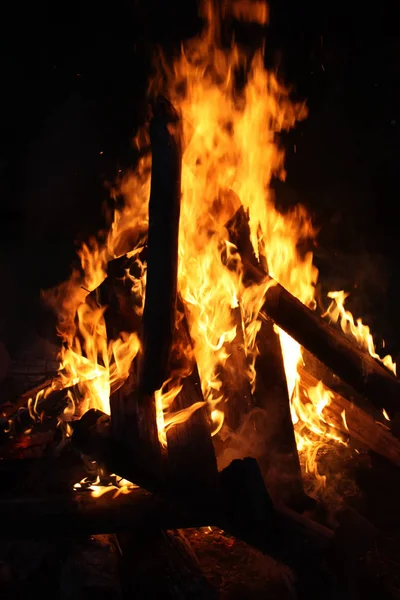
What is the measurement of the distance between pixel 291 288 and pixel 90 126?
101 inches

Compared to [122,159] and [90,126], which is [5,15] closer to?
[90,126]

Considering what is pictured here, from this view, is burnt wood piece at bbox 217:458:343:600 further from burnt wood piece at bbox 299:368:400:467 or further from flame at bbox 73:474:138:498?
burnt wood piece at bbox 299:368:400:467

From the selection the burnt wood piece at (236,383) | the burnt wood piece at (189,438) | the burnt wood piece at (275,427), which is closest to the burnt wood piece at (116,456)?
the burnt wood piece at (189,438)

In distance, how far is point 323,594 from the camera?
2.44 meters

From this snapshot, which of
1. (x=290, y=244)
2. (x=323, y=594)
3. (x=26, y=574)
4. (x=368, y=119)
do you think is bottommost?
(x=323, y=594)

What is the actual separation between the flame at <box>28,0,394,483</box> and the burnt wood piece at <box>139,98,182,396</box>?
406 millimetres

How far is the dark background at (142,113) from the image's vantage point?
13.8 ft

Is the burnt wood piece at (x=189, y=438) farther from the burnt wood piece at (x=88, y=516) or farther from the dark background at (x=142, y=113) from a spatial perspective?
the dark background at (x=142, y=113)

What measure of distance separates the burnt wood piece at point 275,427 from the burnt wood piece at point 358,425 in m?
0.80

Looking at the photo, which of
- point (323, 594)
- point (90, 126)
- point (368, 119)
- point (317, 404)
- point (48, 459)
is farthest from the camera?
point (90, 126)

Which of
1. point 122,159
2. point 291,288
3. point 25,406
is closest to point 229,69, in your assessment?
point 122,159

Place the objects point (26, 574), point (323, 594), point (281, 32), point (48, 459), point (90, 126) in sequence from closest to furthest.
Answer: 1. point (323, 594)
2. point (26, 574)
3. point (48, 459)
4. point (281, 32)
5. point (90, 126)

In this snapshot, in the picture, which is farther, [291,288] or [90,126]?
[90,126]

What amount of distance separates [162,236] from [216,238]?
1056mm
